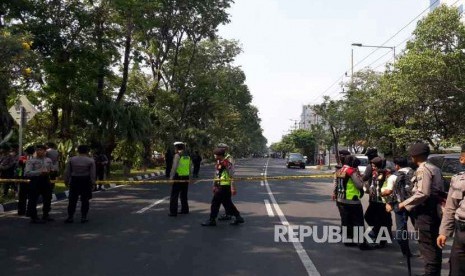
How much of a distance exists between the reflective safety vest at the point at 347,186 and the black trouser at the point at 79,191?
17.5 ft

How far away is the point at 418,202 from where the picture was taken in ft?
16.3

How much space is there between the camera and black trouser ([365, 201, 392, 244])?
304 inches

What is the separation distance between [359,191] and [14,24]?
14.2 m

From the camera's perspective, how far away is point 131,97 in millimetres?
32844

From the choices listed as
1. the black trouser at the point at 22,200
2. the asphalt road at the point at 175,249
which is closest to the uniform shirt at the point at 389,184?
the asphalt road at the point at 175,249

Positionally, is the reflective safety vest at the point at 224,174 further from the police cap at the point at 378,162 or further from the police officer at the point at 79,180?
the police cap at the point at 378,162

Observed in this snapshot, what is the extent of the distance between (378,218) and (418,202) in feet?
9.41

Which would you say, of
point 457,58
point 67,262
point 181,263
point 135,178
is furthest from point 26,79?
point 457,58

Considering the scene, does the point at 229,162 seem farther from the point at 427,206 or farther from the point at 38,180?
the point at 427,206

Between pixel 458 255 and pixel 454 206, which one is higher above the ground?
pixel 454 206

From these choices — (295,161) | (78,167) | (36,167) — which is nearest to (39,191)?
(36,167)

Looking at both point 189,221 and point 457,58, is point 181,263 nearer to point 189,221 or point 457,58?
point 189,221

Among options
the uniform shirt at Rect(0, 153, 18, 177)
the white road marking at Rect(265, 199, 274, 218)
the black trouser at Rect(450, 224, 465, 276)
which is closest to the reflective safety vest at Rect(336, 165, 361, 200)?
the black trouser at Rect(450, 224, 465, 276)

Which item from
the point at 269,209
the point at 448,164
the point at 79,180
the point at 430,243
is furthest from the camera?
the point at 269,209
